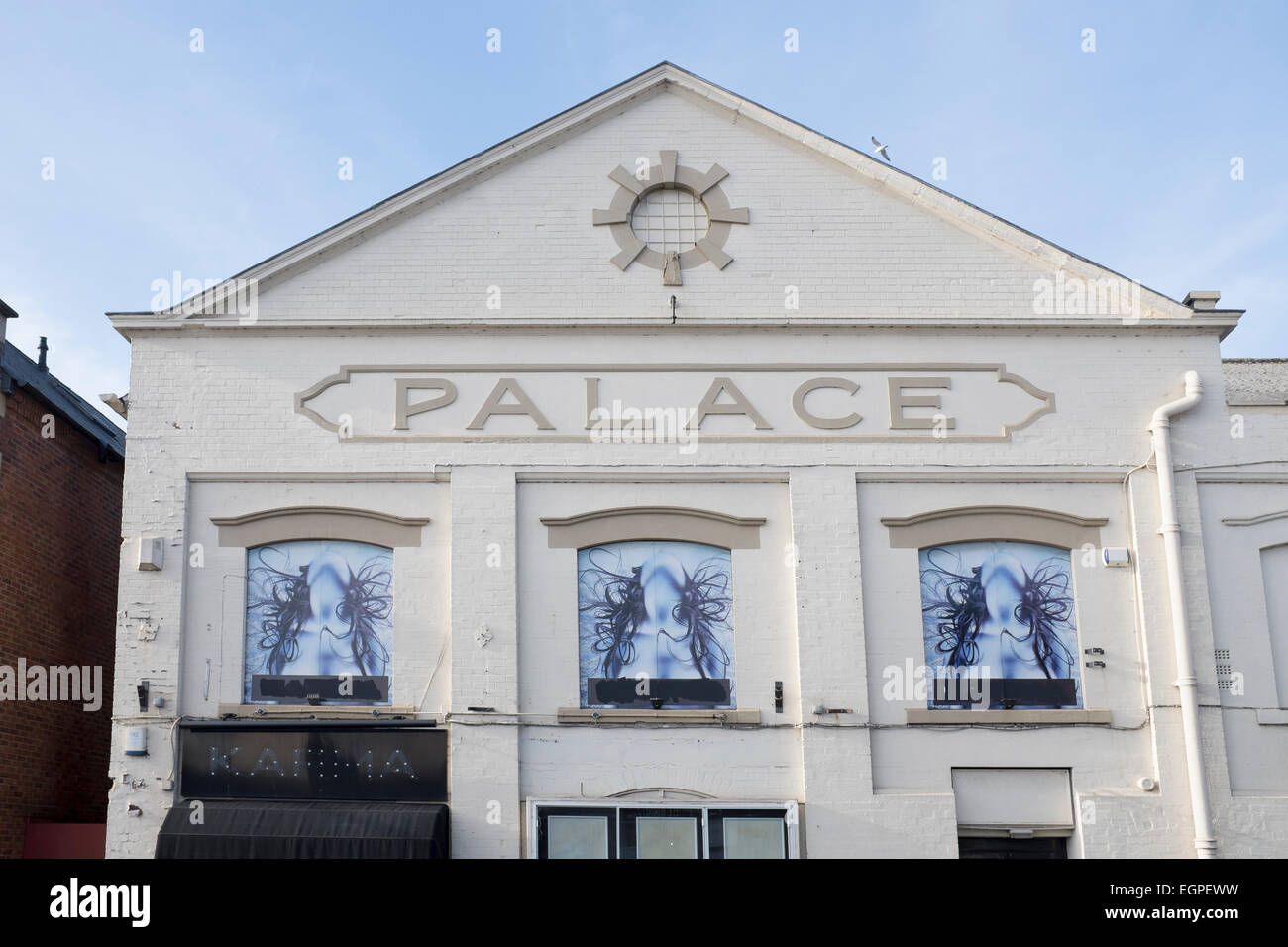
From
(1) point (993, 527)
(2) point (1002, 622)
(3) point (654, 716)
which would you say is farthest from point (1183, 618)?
(3) point (654, 716)

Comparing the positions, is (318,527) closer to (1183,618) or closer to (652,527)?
(652,527)

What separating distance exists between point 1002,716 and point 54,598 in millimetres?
11232

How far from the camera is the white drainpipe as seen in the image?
587 inches

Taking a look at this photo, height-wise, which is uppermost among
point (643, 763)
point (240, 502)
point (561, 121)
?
point (561, 121)

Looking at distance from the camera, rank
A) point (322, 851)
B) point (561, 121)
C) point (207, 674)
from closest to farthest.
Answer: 1. point (322, 851)
2. point (207, 674)
3. point (561, 121)

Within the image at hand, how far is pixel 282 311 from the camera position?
16.4m

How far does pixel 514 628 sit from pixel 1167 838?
23.7ft

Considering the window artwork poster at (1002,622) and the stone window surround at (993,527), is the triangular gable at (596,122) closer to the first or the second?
the stone window surround at (993,527)

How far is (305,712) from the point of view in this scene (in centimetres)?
1534

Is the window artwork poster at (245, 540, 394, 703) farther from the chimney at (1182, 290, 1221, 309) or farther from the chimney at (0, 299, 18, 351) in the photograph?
the chimney at (1182, 290, 1221, 309)

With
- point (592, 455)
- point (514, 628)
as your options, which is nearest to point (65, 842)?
point (514, 628)

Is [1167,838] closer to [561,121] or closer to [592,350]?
[592,350]
